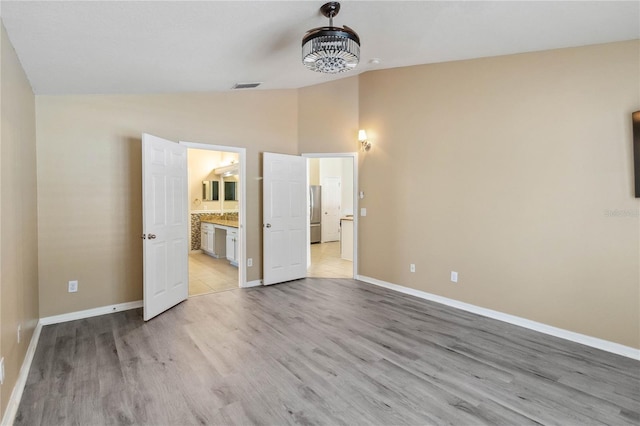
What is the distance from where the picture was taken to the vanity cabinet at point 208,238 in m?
6.93

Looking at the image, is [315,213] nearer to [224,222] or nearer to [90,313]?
[224,222]

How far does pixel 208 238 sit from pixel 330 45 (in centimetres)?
588

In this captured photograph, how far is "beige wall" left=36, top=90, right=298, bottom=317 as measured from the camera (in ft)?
10.9

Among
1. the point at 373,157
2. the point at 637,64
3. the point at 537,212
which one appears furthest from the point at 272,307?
the point at 637,64

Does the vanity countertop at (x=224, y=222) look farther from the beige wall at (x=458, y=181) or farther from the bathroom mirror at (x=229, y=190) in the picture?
the beige wall at (x=458, y=181)

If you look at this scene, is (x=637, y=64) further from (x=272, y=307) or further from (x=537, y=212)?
(x=272, y=307)

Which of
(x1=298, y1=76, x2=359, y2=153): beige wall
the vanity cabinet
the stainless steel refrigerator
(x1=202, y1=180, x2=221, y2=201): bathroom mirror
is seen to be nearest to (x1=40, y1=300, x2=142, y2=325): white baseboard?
the vanity cabinet

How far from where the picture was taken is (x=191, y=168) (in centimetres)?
767

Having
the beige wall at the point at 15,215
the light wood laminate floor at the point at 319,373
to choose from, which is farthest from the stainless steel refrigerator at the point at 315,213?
the beige wall at the point at 15,215

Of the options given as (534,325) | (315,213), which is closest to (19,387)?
(534,325)

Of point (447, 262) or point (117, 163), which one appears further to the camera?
point (447, 262)

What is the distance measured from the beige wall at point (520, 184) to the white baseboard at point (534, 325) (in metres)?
0.05

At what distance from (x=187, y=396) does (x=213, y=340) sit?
2.83ft

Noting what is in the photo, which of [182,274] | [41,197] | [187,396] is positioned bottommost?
[187,396]
